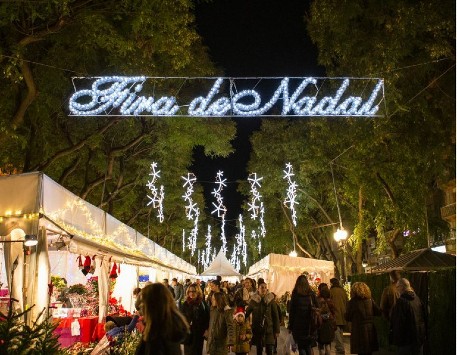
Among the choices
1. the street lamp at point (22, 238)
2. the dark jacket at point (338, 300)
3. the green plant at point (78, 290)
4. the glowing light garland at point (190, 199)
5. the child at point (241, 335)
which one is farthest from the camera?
the glowing light garland at point (190, 199)

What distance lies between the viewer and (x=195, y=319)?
373 inches

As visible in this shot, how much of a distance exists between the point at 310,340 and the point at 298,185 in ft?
80.0

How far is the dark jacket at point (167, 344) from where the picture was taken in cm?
429

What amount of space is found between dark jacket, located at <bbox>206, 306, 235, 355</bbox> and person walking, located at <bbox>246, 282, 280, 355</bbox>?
1.42m

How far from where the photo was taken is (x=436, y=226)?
2936cm

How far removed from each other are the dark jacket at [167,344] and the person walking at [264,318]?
6.52m

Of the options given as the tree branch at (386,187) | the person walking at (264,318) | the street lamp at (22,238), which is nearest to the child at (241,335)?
the person walking at (264,318)

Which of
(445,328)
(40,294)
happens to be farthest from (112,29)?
(445,328)

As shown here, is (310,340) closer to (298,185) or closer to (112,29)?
(112,29)

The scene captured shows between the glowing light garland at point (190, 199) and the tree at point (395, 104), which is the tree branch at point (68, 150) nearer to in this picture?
the glowing light garland at point (190, 199)

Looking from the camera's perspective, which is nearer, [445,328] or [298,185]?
[445,328]

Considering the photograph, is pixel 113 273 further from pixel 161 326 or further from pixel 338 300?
pixel 161 326

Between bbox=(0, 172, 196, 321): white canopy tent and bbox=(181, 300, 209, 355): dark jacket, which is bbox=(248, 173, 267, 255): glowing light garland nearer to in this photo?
bbox=(0, 172, 196, 321): white canopy tent

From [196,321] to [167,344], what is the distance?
529cm
